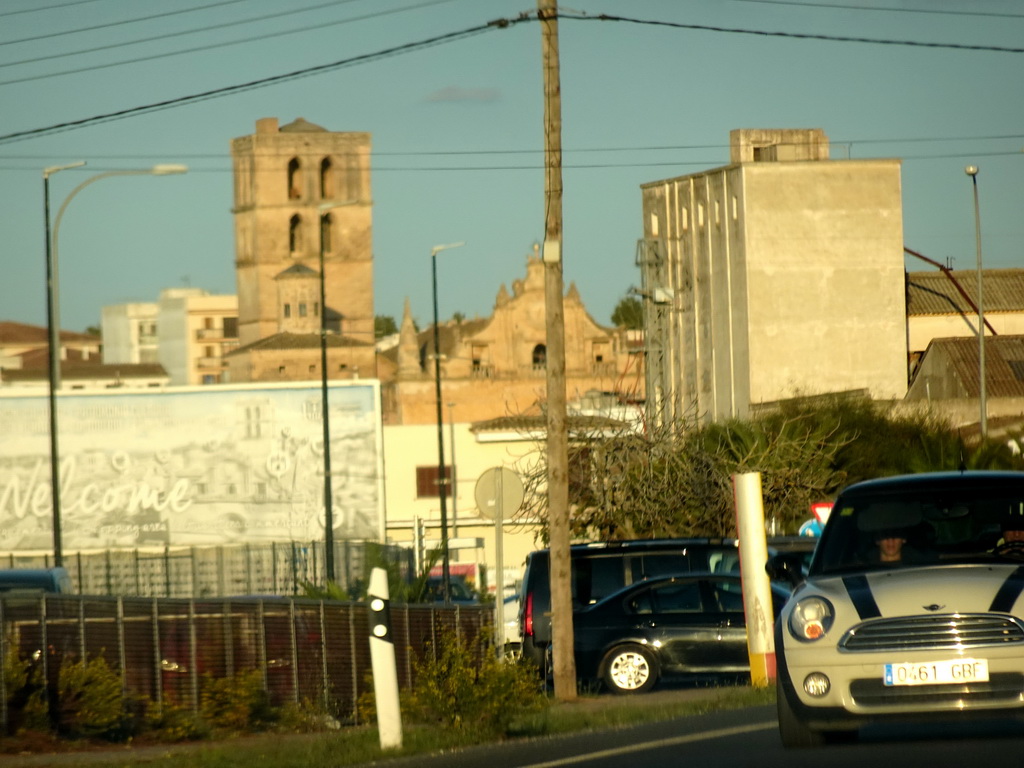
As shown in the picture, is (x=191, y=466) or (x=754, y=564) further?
(x=191, y=466)

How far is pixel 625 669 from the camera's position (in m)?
20.7

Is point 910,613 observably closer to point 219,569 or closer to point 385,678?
point 385,678

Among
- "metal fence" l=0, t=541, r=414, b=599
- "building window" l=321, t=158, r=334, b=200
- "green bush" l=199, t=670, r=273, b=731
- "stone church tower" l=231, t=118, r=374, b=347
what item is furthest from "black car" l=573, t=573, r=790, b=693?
"building window" l=321, t=158, r=334, b=200

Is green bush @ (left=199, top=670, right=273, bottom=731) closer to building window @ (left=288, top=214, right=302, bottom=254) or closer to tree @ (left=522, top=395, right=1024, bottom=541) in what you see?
tree @ (left=522, top=395, right=1024, bottom=541)

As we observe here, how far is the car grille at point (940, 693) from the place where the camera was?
9.13 metres

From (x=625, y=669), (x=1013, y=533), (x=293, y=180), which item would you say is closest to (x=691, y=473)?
(x=625, y=669)

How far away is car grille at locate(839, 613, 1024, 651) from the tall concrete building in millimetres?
64630

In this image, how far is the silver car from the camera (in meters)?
9.20

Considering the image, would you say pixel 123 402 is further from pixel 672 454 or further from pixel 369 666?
pixel 369 666

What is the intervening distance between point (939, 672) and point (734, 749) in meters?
2.41

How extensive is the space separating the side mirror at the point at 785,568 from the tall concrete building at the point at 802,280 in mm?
63286

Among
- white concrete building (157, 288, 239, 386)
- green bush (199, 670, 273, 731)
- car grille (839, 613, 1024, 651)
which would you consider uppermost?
white concrete building (157, 288, 239, 386)

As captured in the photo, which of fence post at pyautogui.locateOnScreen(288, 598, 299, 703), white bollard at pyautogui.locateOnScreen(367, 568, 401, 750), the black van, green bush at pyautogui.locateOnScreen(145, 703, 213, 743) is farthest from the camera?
the black van

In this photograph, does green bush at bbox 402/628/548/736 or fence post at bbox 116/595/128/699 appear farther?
fence post at bbox 116/595/128/699
